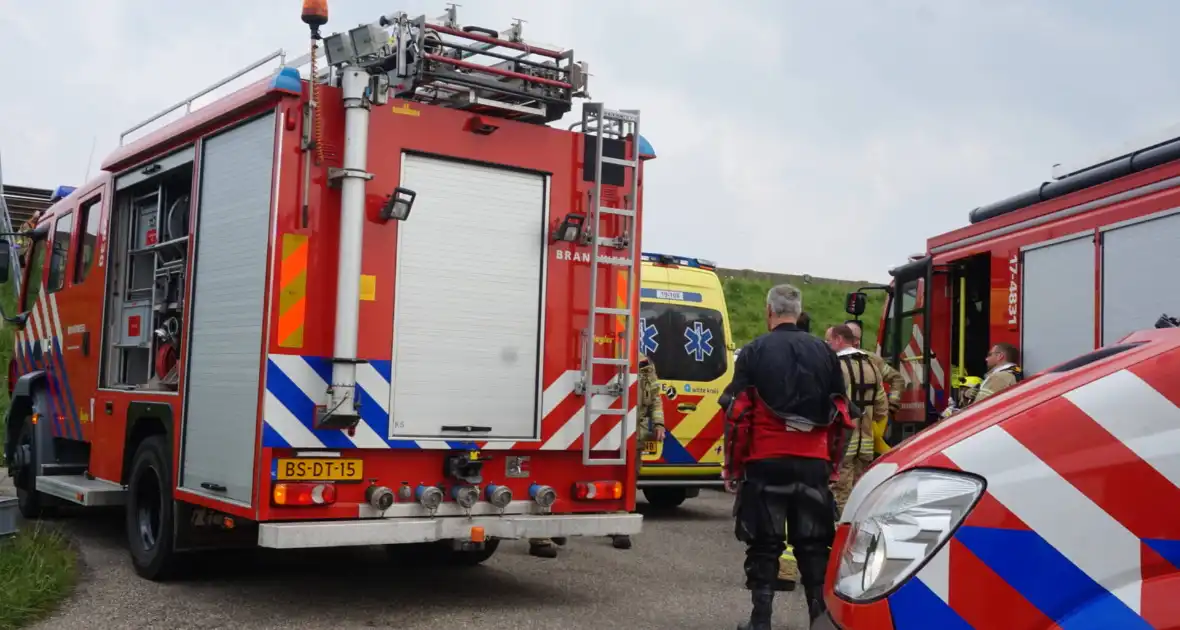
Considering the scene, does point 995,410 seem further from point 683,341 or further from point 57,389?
point 683,341

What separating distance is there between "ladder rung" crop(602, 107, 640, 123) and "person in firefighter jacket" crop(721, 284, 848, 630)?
1.97 meters

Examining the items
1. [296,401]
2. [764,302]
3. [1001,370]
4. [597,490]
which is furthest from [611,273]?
[764,302]

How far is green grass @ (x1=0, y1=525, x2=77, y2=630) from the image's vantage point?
639 centimetres

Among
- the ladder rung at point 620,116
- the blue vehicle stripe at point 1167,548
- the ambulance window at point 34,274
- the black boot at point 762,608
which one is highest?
the ladder rung at point 620,116

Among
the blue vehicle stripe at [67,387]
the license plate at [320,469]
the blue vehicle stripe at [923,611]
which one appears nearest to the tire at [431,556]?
the license plate at [320,469]

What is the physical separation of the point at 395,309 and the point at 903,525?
4299 mm

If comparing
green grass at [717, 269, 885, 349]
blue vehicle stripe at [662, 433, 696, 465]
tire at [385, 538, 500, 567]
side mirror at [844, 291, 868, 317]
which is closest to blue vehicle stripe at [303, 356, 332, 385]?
tire at [385, 538, 500, 567]

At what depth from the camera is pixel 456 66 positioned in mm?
6852

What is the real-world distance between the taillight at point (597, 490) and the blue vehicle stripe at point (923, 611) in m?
4.62

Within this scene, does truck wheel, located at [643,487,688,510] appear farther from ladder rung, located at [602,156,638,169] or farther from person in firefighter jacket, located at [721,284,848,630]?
person in firefighter jacket, located at [721,284,848,630]

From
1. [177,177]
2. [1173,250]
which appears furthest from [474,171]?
[1173,250]

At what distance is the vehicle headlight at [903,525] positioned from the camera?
2.78m

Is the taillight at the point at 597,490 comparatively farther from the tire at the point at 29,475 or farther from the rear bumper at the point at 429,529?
the tire at the point at 29,475

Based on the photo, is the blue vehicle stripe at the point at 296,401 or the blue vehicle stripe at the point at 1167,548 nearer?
the blue vehicle stripe at the point at 1167,548
